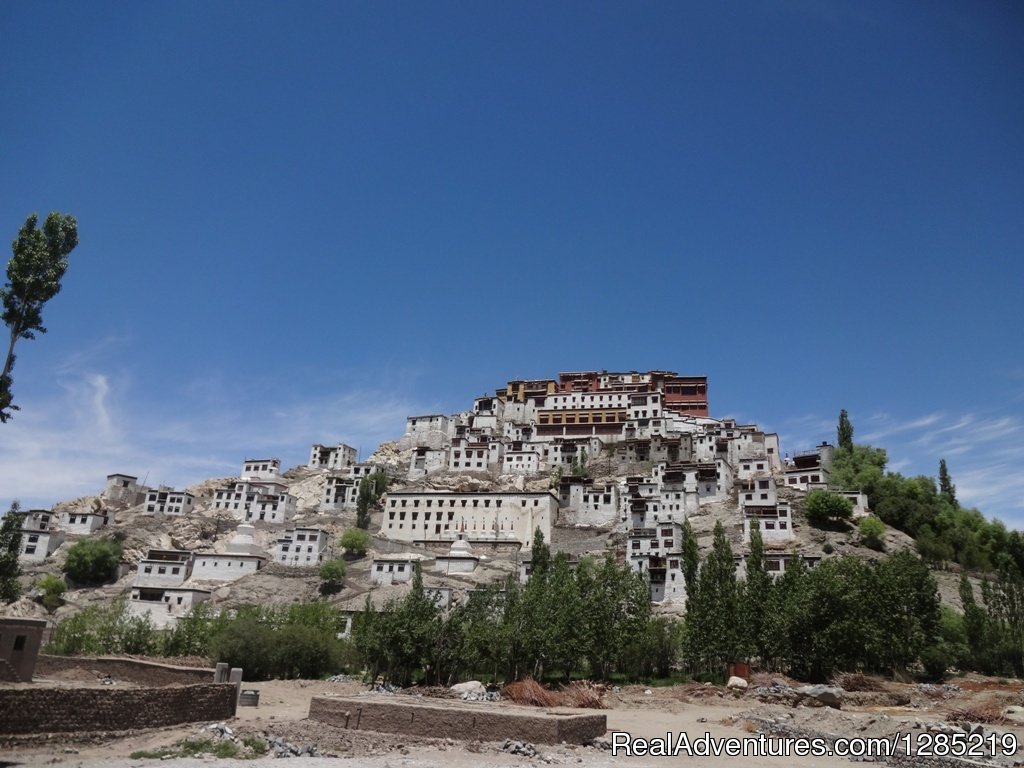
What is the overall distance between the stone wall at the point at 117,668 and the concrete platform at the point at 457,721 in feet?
33.4

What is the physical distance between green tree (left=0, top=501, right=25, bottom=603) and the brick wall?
7.50 metres

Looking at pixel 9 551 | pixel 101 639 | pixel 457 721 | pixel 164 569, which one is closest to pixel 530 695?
pixel 457 721

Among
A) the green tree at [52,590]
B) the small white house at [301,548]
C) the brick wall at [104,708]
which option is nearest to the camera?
the brick wall at [104,708]

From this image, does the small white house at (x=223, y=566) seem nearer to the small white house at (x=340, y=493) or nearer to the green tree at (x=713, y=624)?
the small white house at (x=340, y=493)

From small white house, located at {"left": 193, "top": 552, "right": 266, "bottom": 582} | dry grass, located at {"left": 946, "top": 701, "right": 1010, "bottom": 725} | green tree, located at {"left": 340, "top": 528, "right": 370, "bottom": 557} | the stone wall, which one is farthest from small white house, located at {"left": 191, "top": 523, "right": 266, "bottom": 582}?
dry grass, located at {"left": 946, "top": 701, "right": 1010, "bottom": 725}

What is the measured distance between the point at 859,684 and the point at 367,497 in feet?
189

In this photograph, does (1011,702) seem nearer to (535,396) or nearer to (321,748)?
(321,748)

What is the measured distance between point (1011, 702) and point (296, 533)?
60.4 meters

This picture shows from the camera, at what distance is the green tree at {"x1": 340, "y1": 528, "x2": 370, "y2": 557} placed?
7256 cm

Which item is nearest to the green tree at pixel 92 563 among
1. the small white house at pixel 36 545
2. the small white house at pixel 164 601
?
the small white house at pixel 36 545

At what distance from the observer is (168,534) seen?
78.1 meters

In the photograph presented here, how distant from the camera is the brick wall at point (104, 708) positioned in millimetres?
17469

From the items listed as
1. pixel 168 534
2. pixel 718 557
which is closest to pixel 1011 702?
pixel 718 557

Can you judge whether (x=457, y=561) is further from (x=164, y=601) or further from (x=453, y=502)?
(x=164, y=601)
